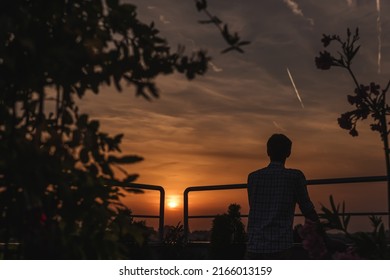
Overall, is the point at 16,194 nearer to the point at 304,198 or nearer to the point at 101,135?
the point at 101,135

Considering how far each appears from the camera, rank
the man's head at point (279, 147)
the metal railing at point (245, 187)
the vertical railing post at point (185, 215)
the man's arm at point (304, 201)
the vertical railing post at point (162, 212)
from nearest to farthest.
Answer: the man's arm at point (304, 201) < the man's head at point (279, 147) < the metal railing at point (245, 187) < the vertical railing post at point (185, 215) < the vertical railing post at point (162, 212)

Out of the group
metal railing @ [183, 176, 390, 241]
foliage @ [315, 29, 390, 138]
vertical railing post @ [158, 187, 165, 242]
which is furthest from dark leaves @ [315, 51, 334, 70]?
vertical railing post @ [158, 187, 165, 242]

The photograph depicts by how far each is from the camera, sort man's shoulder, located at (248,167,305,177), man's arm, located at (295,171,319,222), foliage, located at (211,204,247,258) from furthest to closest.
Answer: foliage, located at (211,204,247,258)
man's shoulder, located at (248,167,305,177)
man's arm, located at (295,171,319,222)

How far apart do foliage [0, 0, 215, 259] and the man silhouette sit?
1.96 m

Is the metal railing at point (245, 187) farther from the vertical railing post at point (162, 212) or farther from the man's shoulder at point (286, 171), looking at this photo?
the man's shoulder at point (286, 171)

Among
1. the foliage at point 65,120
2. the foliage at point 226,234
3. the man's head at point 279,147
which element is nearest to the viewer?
the foliage at point 65,120

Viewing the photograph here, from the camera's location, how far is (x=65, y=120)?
2.95 metres

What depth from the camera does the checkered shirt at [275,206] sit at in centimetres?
486

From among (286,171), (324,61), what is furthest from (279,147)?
(324,61)

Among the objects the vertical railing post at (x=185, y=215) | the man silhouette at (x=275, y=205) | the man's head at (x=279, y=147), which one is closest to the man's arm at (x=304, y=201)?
the man silhouette at (x=275, y=205)

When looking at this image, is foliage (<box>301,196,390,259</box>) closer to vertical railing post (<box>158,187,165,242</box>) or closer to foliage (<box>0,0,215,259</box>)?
foliage (<box>0,0,215,259</box>)

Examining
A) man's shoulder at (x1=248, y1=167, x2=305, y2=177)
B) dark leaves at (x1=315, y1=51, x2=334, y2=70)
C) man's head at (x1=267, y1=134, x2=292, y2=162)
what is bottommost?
man's shoulder at (x1=248, y1=167, x2=305, y2=177)

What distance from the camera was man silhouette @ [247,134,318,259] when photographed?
191 inches
